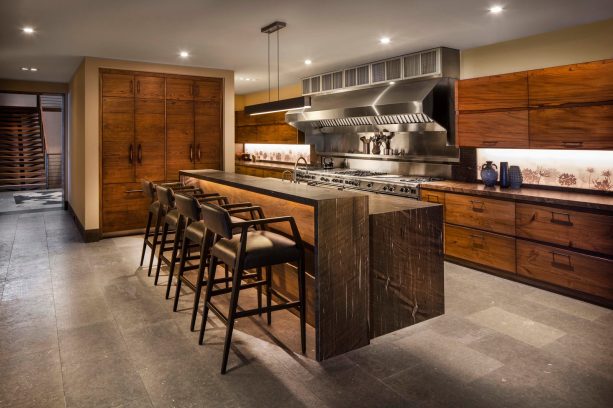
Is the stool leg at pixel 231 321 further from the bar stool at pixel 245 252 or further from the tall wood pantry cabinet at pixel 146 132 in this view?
the tall wood pantry cabinet at pixel 146 132

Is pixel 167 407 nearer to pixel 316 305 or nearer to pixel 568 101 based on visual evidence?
pixel 316 305

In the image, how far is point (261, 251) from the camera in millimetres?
2824

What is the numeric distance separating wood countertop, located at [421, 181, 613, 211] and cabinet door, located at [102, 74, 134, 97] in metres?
Result: 4.41

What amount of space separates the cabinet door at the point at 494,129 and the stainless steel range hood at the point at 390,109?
49 cm

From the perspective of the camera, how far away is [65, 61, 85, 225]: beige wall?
655 cm

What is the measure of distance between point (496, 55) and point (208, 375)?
4.78m

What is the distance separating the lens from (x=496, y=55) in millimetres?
5281

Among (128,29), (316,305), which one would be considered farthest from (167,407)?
(128,29)

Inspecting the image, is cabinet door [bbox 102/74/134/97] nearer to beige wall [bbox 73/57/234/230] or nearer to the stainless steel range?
beige wall [bbox 73/57/234/230]

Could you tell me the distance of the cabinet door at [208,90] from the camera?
705 cm

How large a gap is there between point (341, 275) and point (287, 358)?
0.64 meters

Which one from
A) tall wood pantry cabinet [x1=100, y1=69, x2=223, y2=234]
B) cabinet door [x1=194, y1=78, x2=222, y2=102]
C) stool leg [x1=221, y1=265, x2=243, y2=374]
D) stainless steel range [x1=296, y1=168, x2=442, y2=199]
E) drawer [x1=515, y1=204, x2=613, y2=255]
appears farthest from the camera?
cabinet door [x1=194, y1=78, x2=222, y2=102]

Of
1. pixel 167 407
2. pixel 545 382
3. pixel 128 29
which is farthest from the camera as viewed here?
pixel 128 29

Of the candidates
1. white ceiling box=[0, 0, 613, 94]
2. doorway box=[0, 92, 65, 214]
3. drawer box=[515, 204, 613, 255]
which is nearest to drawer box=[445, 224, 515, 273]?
drawer box=[515, 204, 613, 255]
